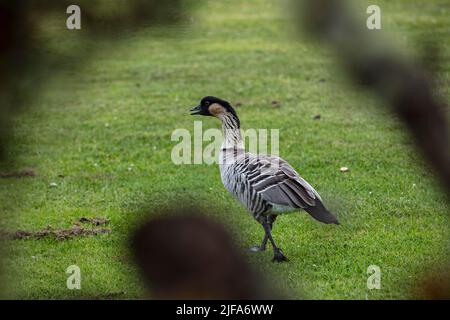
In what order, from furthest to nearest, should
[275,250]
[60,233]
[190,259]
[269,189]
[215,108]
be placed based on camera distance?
[60,233]
[215,108]
[275,250]
[269,189]
[190,259]

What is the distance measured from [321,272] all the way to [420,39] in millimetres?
5787

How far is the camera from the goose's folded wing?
623 cm

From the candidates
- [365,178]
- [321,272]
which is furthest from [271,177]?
[365,178]

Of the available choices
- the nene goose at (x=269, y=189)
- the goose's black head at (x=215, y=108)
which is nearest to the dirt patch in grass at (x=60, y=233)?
the goose's black head at (x=215, y=108)

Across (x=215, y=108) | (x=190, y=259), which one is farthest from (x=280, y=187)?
(x=190, y=259)

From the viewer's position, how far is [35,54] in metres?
0.83

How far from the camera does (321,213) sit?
609cm

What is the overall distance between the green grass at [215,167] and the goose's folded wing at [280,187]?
1.66 feet

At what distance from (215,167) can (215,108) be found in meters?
2.88

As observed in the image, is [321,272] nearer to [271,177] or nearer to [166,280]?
[271,177]

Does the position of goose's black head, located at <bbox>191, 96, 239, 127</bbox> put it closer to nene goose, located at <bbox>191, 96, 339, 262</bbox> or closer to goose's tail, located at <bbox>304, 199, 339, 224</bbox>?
nene goose, located at <bbox>191, 96, 339, 262</bbox>

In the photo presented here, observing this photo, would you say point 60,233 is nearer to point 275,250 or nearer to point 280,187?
point 275,250

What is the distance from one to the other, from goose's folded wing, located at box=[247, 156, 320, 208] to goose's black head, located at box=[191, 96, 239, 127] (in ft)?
3.18

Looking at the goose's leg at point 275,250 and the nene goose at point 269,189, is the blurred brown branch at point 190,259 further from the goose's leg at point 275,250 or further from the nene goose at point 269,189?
the goose's leg at point 275,250
